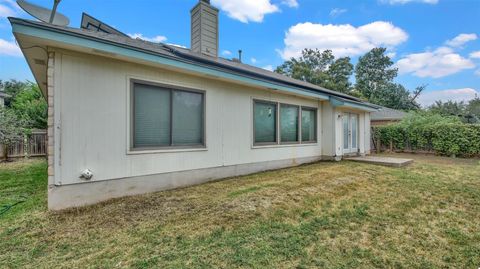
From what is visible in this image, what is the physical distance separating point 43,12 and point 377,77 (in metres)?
A: 40.9

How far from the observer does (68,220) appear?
11.8ft

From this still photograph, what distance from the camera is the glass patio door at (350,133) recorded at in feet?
34.2

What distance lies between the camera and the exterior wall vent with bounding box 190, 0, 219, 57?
26.3ft

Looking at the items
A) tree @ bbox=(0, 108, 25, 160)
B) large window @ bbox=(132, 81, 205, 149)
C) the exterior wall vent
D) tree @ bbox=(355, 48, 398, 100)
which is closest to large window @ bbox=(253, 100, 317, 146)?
large window @ bbox=(132, 81, 205, 149)

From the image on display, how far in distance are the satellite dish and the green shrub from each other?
51.5 feet

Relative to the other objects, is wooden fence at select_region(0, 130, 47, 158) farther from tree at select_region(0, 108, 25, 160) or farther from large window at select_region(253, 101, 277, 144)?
large window at select_region(253, 101, 277, 144)

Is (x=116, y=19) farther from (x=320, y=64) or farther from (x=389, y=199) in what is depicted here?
(x=320, y=64)

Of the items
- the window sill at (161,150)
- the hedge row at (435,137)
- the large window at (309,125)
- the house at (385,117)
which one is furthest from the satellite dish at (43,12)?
the house at (385,117)

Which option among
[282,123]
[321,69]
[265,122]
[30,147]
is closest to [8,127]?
[30,147]

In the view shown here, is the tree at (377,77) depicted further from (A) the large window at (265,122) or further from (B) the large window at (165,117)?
(B) the large window at (165,117)

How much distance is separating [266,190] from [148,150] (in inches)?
102

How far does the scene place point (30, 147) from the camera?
10.6 meters

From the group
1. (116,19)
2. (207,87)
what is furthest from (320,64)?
(207,87)

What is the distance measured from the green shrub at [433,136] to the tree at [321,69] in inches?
693
